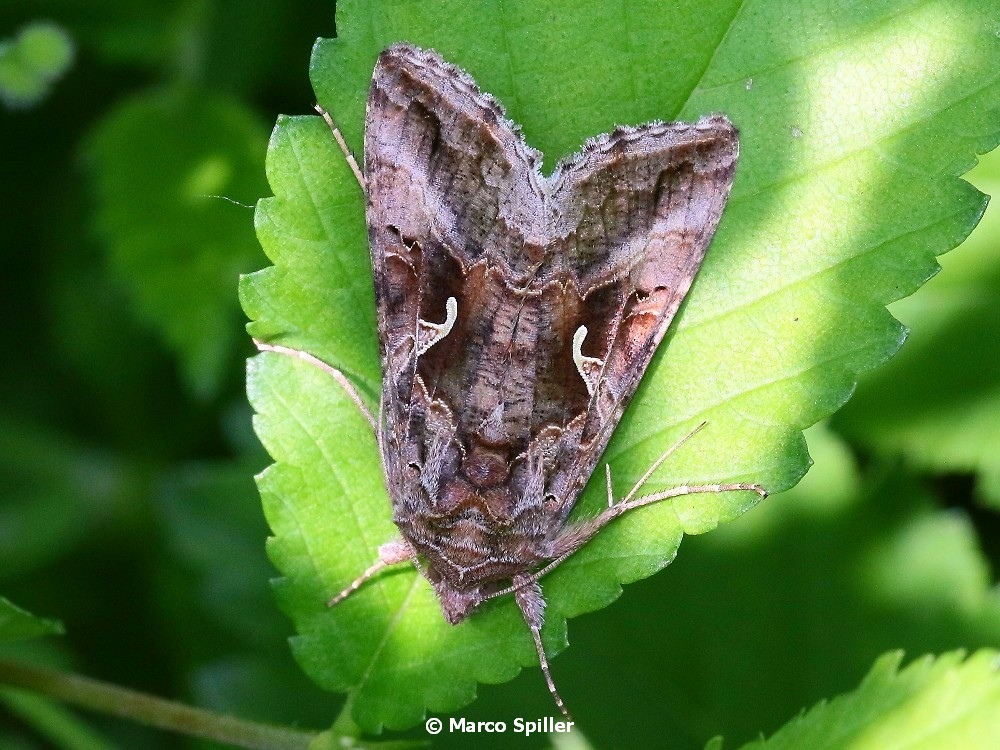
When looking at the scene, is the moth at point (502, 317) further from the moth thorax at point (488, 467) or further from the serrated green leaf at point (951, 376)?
the serrated green leaf at point (951, 376)

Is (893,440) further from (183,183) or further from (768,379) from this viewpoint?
(183,183)

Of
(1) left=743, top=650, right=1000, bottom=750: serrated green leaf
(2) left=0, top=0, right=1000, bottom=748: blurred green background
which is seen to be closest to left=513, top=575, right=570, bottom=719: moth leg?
(1) left=743, top=650, right=1000, bottom=750: serrated green leaf

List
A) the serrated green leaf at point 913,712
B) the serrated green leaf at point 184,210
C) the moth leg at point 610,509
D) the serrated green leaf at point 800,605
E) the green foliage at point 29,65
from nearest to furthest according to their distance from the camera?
the serrated green leaf at point 913,712 → the moth leg at point 610,509 → the green foliage at point 29,65 → the serrated green leaf at point 800,605 → the serrated green leaf at point 184,210

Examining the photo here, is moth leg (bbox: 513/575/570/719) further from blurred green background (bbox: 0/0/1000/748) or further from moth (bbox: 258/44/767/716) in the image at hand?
blurred green background (bbox: 0/0/1000/748)

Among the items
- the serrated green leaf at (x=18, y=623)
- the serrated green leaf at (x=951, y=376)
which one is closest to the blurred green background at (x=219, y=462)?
the serrated green leaf at (x=951, y=376)

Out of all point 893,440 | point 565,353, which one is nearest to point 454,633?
point 565,353

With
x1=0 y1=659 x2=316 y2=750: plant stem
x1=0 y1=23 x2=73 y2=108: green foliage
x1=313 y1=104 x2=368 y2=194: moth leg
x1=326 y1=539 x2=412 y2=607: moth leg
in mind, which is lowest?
x1=0 y1=659 x2=316 y2=750: plant stem
